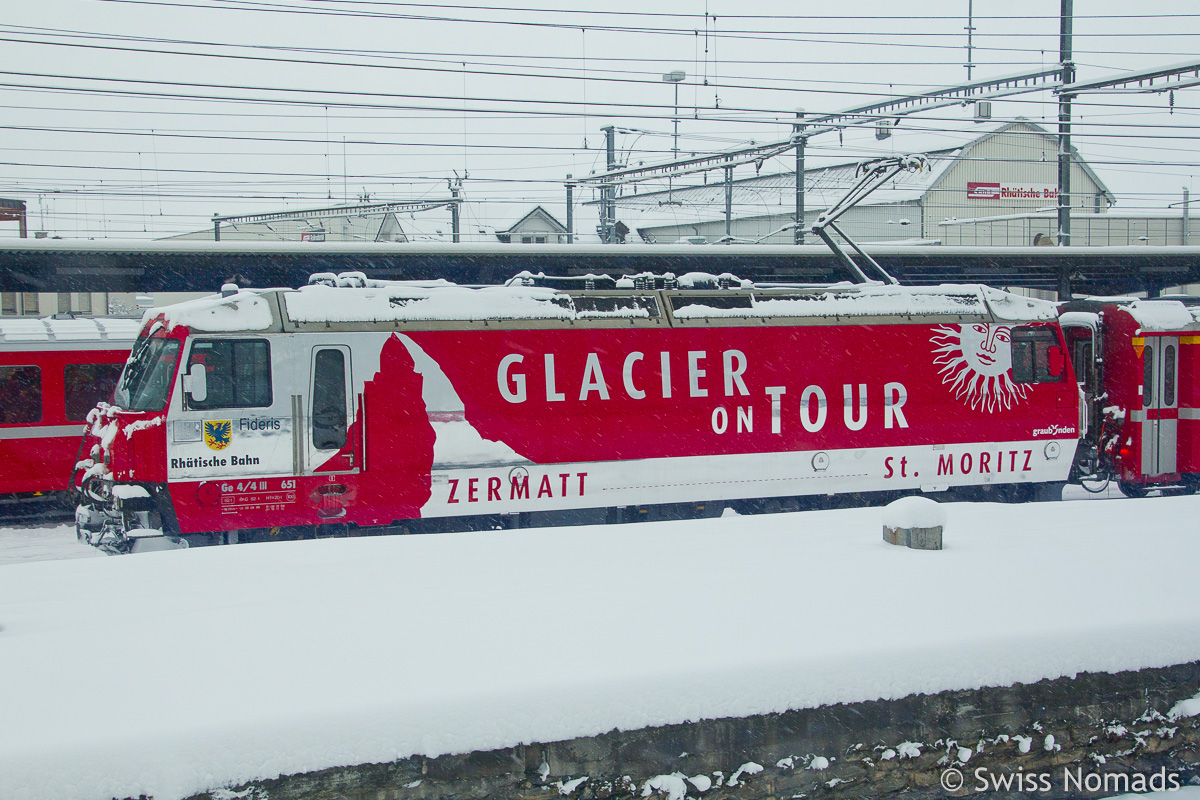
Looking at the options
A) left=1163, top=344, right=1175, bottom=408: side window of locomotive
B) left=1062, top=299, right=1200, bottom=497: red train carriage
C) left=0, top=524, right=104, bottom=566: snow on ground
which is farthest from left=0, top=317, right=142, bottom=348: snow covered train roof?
left=1163, top=344, right=1175, bottom=408: side window of locomotive

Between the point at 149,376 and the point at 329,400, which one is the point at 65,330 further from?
the point at 329,400

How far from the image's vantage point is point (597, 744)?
368cm

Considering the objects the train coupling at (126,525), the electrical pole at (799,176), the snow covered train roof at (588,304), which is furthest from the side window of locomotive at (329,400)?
the electrical pole at (799,176)

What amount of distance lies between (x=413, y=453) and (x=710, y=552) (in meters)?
3.60

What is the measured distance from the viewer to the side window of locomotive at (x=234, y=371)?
25.7 feet

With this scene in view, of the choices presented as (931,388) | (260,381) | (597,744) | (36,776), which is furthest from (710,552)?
(931,388)

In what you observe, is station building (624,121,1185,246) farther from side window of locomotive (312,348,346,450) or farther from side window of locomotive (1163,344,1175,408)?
side window of locomotive (312,348,346,450)

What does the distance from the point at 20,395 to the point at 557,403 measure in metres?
9.48

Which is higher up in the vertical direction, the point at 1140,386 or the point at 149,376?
the point at 149,376

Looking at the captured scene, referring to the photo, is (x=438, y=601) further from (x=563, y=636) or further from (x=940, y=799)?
(x=940, y=799)

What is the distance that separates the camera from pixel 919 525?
229 inches

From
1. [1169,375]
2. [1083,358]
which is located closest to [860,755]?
[1083,358]

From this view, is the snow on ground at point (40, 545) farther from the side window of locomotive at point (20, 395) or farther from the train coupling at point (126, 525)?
the train coupling at point (126, 525)

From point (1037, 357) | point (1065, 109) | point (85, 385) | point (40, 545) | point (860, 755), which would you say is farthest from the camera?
point (1065, 109)
